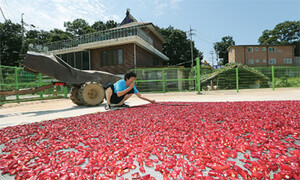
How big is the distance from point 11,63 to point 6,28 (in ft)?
26.9

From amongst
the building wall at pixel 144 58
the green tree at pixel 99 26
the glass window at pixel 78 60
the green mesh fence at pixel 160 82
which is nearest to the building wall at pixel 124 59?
the building wall at pixel 144 58

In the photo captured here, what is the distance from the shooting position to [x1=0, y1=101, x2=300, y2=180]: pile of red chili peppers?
1.17 m

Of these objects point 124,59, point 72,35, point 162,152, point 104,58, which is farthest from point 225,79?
point 72,35

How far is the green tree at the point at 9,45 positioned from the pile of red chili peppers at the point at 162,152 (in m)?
31.5

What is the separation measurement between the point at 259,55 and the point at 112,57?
26598mm

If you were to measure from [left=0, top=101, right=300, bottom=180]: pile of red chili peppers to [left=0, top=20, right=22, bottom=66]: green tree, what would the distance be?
3151 centimetres

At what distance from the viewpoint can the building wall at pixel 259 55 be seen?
27.8 metres

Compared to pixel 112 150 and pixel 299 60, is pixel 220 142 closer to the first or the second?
pixel 112 150

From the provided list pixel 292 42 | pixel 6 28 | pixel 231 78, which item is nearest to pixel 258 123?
pixel 231 78

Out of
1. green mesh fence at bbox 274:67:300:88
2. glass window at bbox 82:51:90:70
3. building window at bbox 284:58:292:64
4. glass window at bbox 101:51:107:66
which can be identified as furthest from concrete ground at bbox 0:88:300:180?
building window at bbox 284:58:292:64

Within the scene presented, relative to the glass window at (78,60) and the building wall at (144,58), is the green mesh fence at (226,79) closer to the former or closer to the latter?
the building wall at (144,58)

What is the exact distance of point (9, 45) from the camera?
26.7 metres

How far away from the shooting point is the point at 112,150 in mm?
1599

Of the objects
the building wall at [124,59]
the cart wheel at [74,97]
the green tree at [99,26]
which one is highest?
the green tree at [99,26]
